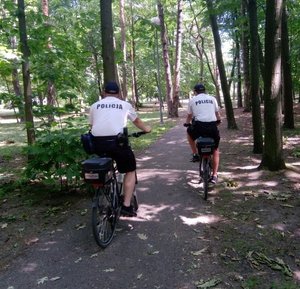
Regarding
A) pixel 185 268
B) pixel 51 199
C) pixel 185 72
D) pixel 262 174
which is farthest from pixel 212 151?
pixel 185 72

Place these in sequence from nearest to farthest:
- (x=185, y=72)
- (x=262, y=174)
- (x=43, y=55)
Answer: (x=262, y=174) < (x=43, y=55) < (x=185, y=72)

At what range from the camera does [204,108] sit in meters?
6.51

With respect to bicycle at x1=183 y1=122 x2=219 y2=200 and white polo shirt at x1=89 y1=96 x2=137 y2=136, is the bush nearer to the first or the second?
white polo shirt at x1=89 y1=96 x2=137 y2=136

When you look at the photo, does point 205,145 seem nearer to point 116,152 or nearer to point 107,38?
point 116,152

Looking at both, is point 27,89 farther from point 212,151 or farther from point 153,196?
point 212,151

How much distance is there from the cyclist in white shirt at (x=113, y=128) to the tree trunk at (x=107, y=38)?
9.09ft

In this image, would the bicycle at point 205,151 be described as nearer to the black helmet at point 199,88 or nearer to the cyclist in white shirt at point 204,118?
the cyclist in white shirt at point 204,118

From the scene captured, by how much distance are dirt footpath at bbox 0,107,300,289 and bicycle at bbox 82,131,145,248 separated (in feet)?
0.65

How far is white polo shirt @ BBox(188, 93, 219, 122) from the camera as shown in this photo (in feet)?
21.2

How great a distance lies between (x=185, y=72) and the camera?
47.2m

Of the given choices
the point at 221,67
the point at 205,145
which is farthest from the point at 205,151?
the point at 221,67

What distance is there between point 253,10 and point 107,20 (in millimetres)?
3611

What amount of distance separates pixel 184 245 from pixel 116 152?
59.8 inches

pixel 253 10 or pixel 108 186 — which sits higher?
pixel 253 10
